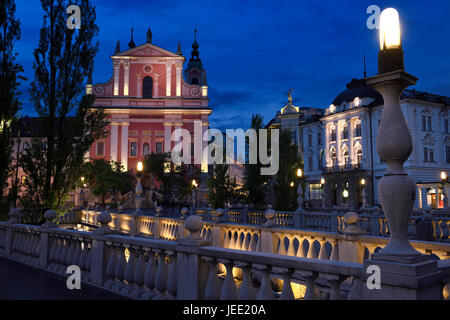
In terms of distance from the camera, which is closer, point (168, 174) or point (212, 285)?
point (212, 285)

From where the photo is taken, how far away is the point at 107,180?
4044 cm

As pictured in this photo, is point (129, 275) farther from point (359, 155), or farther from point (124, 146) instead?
point (124, 146)

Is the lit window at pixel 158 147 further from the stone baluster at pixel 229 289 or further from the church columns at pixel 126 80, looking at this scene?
the stone baluster at pixel 229 289

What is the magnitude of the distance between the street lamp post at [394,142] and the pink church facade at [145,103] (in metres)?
44.4

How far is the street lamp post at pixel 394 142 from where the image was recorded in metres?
3.18

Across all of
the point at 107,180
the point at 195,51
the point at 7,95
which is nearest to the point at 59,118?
the point at 7,95

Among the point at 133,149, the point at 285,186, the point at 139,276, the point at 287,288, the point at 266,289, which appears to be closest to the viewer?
the point at 287,288

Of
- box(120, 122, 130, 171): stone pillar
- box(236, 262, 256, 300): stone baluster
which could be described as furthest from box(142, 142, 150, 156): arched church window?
box(236, 262, 256, 300): stone baluster

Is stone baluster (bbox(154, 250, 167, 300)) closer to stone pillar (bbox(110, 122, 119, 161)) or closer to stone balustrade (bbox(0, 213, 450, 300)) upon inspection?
stone balustrade (bbox(0, 213, 450, 300))

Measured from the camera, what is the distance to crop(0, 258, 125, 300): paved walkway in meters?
5.68

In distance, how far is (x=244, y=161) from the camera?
2317 centimetres

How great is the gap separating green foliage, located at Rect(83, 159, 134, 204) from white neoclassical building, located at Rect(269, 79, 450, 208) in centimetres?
2426

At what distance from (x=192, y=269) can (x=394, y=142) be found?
2.88 metres
